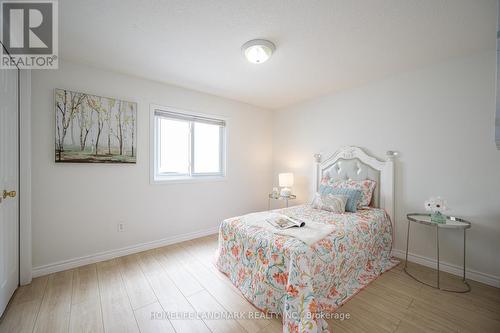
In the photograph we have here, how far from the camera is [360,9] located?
1507 millimetres

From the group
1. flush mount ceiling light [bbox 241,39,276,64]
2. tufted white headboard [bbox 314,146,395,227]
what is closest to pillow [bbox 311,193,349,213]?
tufted white headboard [bbox 314,146,395,227]

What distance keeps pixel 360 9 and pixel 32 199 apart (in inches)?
139

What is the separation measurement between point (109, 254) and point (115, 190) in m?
0.80

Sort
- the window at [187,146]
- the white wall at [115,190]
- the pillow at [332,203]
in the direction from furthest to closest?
the window at [187,146]
the pillow at [332,203]
the white wall at [115,190]

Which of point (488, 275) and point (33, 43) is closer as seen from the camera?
point (33, 43)

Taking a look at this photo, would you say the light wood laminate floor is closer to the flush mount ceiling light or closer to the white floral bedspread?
the white floral bedspread

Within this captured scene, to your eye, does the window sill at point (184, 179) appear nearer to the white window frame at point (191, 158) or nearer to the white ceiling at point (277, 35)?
the white window frame at point (191, 158)

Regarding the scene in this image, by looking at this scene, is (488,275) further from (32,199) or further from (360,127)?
(32,199)

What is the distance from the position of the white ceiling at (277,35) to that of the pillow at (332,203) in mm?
1604

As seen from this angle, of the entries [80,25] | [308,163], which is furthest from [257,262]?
[80,25]

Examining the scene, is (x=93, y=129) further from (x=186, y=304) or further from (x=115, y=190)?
(x=186, y=304)

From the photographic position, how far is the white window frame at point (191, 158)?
283 cm

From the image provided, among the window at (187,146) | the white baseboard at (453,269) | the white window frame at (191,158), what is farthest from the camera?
the window at (187,146)

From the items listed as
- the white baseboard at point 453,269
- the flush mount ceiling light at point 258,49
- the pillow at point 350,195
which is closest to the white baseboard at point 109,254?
the pillow at point 350,195
